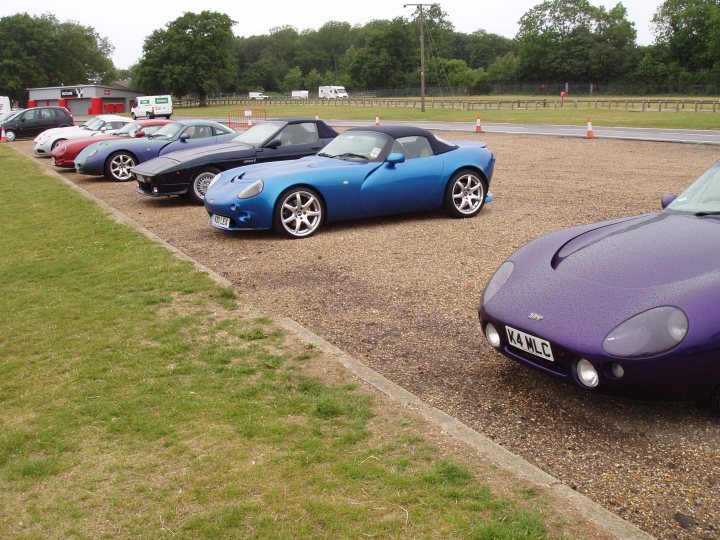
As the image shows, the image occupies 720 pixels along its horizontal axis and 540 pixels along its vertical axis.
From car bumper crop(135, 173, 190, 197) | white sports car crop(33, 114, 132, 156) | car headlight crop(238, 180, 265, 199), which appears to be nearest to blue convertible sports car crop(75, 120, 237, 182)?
car bumper crop(135, 173, 190, 197)

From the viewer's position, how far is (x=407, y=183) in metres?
9.52

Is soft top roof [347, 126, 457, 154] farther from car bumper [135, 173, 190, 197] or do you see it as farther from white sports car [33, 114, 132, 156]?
white sports car [33, 114, 132, 156]

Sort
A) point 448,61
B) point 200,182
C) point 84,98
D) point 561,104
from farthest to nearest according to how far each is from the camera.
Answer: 1. point 448,61
2. point 84,98
3. point 561,104
4. point 200,182

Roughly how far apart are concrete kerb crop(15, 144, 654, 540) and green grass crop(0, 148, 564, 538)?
147mm

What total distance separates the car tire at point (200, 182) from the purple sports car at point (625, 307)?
27.5ft

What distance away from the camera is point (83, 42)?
115 metres

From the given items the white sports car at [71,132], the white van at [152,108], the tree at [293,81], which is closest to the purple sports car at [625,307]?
the white sports car at [71,132]

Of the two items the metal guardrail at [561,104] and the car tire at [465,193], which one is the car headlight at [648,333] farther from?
the metal guardrail at [561,104]

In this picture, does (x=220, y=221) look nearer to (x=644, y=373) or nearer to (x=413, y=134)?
(x=413, y=134)

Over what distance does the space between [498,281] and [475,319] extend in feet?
3.85

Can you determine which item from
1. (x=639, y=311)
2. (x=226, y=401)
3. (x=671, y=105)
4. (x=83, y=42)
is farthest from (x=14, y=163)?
(x=83, y=42)

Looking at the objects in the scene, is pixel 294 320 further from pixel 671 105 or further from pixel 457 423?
pixel 671 105

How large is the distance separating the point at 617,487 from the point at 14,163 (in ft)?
72.7

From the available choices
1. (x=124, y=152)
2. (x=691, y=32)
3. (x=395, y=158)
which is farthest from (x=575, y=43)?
(x=395, y=158)
